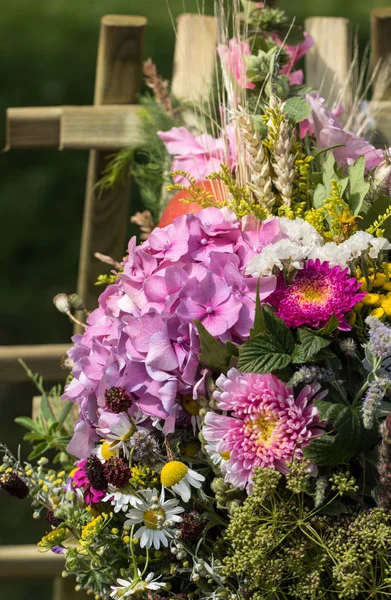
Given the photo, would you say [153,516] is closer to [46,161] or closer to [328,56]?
[328,56]

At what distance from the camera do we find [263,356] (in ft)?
3.40

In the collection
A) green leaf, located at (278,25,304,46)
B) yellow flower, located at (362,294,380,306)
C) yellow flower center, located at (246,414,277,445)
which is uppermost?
green leaf, located at (278,25,304,46)

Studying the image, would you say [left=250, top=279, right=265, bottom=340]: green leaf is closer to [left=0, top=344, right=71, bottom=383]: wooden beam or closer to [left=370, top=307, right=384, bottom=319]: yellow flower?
[left=370, top=307, right=384, bottom=319]: yellow flower

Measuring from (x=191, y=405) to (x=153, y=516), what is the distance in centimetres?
14

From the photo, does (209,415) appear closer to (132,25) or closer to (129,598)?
(129,598)

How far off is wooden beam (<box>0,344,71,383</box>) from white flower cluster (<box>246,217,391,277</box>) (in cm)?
89

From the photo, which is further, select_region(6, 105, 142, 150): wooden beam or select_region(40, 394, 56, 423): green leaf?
select_region(6, 105, 142, 150): wooden beam

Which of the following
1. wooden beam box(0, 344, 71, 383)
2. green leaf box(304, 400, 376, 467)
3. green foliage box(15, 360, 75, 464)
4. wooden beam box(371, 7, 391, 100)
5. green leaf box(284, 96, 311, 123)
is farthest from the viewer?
wooden beam box(0, 344, 71, 383)

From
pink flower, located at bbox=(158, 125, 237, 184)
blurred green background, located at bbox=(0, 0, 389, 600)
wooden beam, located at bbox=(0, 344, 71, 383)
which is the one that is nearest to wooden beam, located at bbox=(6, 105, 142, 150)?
pink flower, located at bbox=(158, 125, 237, 184)

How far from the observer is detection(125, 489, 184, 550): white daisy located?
3.57 ft

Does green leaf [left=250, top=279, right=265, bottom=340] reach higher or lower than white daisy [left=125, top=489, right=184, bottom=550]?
higher

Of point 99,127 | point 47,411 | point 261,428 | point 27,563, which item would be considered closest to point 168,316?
point 261,428

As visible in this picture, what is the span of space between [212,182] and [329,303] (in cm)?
38

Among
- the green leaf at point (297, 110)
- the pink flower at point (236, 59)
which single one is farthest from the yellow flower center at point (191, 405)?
the pink flower at point (236, 59)
